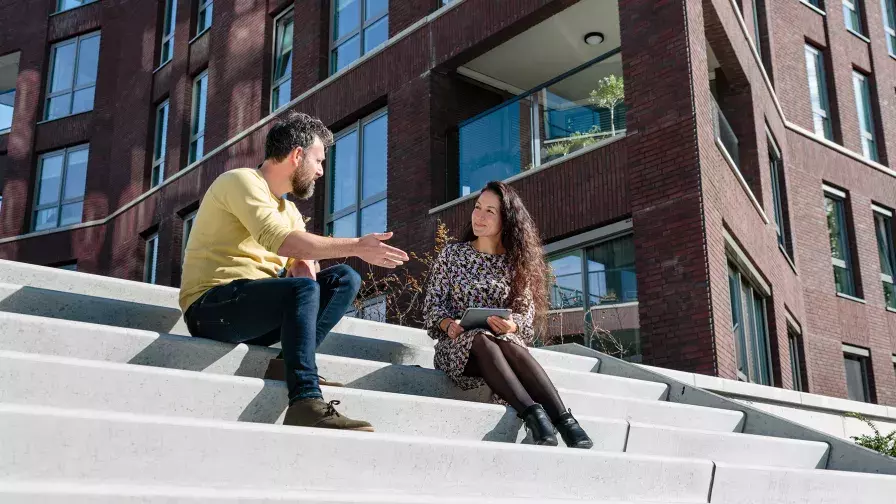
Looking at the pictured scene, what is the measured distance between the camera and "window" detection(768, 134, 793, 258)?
46.7 feet

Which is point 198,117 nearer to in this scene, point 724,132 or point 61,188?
point 61,188

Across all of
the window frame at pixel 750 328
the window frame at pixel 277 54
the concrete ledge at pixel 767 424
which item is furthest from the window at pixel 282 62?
the concrete ledge at pixel 767 424

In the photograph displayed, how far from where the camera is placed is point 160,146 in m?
20.6

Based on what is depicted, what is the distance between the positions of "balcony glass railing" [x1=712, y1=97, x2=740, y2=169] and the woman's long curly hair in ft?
19.3

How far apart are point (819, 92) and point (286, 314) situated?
15.4 m

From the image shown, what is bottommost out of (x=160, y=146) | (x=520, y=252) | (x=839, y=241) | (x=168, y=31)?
(x=520, y=252)

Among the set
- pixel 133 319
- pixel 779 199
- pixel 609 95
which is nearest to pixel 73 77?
pixel 609 95

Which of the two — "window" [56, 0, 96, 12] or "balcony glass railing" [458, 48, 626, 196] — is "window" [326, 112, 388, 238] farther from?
"window" [56, 0, 96, 12]

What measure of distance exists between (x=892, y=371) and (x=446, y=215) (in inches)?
356

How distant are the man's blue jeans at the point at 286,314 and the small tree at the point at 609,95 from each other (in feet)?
21.7

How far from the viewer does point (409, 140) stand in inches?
507

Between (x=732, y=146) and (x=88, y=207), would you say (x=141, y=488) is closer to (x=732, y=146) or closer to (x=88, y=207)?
(x=732, y=146)

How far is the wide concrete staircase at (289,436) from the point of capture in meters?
2.69

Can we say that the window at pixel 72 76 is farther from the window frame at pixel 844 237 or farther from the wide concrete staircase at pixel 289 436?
the wide concrete staircase at pixel 289 436
